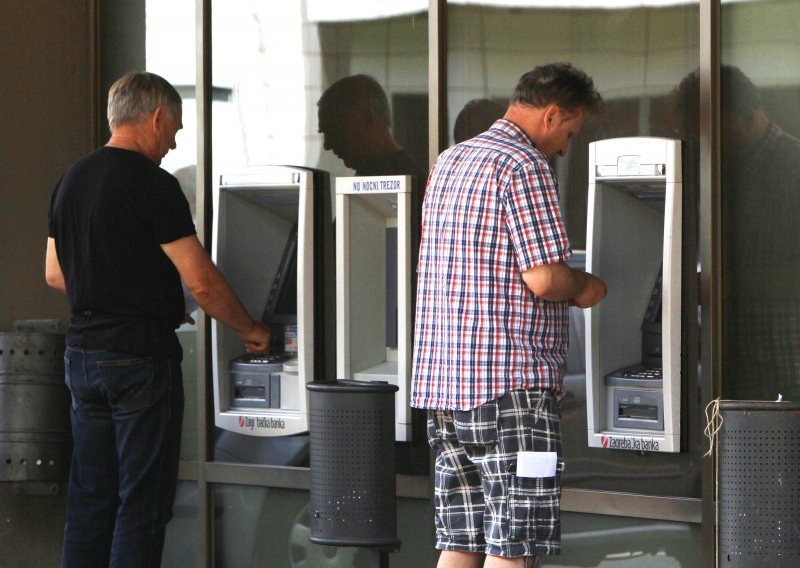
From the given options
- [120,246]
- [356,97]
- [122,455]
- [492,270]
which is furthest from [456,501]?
[356,97]

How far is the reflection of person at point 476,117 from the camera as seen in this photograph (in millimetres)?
4605

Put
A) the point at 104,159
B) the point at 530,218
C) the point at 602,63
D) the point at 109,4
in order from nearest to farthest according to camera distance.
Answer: the point at 530,218, the point at 104,159, the point at 602,63, the point at 109,4

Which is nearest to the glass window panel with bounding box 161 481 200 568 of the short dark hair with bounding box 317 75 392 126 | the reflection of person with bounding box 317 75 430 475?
the reflection of person with bounding box 317 75 430 475

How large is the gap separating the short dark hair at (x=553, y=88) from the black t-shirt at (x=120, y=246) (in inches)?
47.6

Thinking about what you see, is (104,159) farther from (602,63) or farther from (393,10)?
(602,63)

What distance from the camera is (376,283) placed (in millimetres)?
4809

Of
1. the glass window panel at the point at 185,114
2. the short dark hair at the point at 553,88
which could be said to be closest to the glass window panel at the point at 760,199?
the short dark hair at the point at 553,88

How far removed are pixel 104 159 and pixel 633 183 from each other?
175cm

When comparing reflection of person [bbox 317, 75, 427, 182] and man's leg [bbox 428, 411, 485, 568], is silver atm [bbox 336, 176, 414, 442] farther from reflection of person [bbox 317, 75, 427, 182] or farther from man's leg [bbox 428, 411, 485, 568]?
man's leg [bbox 428, 411, 485, 568]

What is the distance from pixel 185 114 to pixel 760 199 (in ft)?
8.11

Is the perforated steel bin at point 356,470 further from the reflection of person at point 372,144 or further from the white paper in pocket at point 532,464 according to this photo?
the white paper in pocket at point 532,464

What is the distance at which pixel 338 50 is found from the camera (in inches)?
195

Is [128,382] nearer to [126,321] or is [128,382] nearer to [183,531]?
[126,321]

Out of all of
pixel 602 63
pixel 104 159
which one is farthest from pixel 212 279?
pixel 602 63
